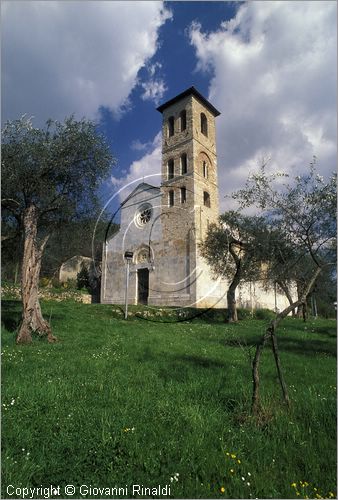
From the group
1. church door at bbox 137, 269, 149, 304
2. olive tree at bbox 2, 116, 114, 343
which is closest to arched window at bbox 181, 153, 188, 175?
church door at bbox 137, 269, 149, 304

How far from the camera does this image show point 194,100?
127 feet

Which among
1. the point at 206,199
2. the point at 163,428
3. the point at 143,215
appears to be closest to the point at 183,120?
the point at 206,199

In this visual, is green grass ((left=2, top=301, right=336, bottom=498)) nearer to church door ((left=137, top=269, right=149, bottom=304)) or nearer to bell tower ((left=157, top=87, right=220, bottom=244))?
bell tower ((left=157, top=87, right=220, bottom=244))

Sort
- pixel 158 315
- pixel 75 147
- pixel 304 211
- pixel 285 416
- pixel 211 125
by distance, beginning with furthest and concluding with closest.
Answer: pixel 211 125 → pixel 158 315 → pixel 304 211 → pixel 75 147 → pixel 285 416

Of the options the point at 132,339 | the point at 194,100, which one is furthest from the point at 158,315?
the point at 194,100

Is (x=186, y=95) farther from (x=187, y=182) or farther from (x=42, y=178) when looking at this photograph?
(x=42, y=178)

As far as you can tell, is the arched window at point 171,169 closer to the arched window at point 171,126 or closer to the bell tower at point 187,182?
the bell tower at point 187,182

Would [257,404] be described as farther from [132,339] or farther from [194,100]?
[194,100]

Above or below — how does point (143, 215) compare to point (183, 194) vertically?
below

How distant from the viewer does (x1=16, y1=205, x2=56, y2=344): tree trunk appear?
45.0ft

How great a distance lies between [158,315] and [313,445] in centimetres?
Answer: 2160

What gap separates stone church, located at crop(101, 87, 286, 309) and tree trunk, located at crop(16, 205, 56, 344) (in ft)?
53.4

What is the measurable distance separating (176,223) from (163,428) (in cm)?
3085

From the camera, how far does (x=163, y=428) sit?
541 cm
